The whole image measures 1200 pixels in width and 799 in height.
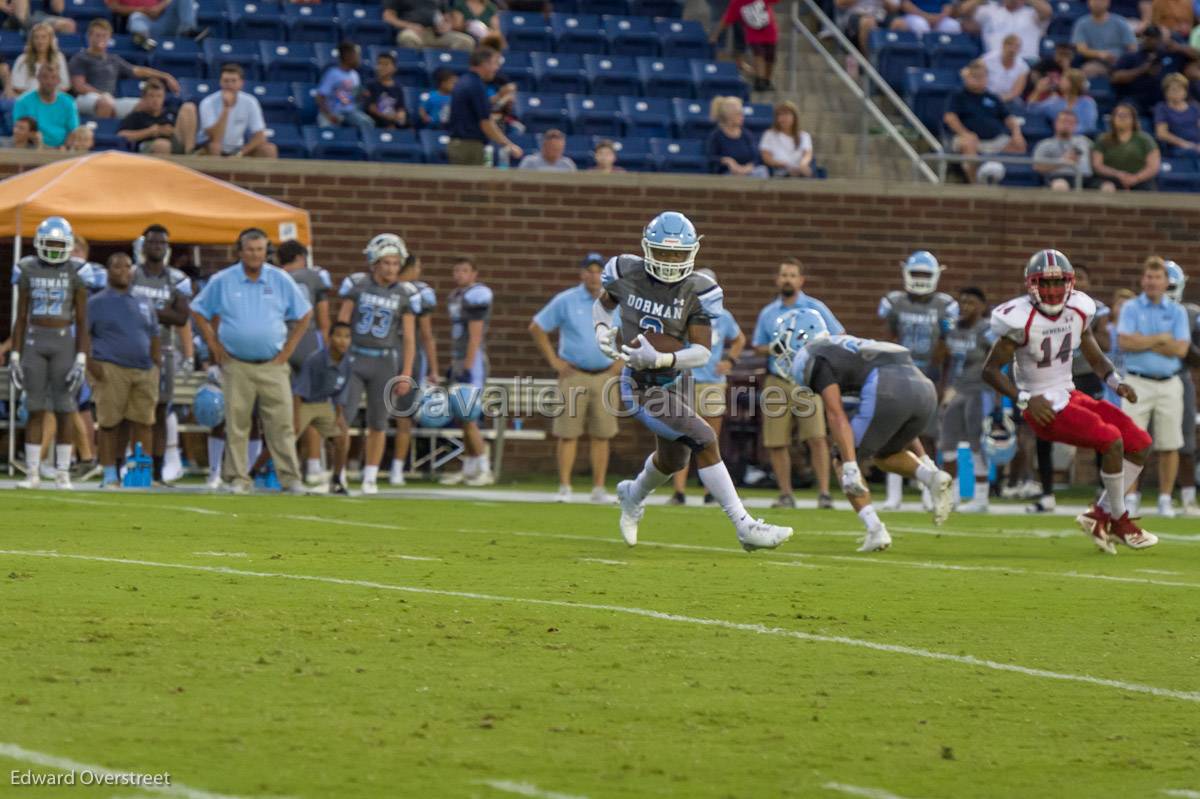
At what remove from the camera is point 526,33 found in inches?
900

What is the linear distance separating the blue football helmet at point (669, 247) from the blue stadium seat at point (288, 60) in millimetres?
10414

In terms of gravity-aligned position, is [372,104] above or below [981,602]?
above

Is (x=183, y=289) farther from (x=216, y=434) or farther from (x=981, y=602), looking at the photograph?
(x=981, y=602)

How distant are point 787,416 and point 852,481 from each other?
469cm

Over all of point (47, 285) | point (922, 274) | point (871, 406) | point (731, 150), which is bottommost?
point (871, 406)

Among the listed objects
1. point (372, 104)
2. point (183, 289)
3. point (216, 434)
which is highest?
point (372, 104)

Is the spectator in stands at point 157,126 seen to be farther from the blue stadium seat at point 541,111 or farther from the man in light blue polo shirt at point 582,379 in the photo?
the man in light blue polo shirt at point 582,379

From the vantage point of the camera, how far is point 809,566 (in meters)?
11.4

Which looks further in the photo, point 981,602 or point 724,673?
point 981,602

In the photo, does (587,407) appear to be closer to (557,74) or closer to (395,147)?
(395,147)

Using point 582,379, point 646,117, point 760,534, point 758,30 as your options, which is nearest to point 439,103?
point 646,117

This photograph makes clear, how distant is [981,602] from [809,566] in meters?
1.65

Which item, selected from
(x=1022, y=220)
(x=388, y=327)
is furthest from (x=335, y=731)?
(x=1022, y=220)

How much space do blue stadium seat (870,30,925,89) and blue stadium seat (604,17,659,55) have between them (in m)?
2.59
